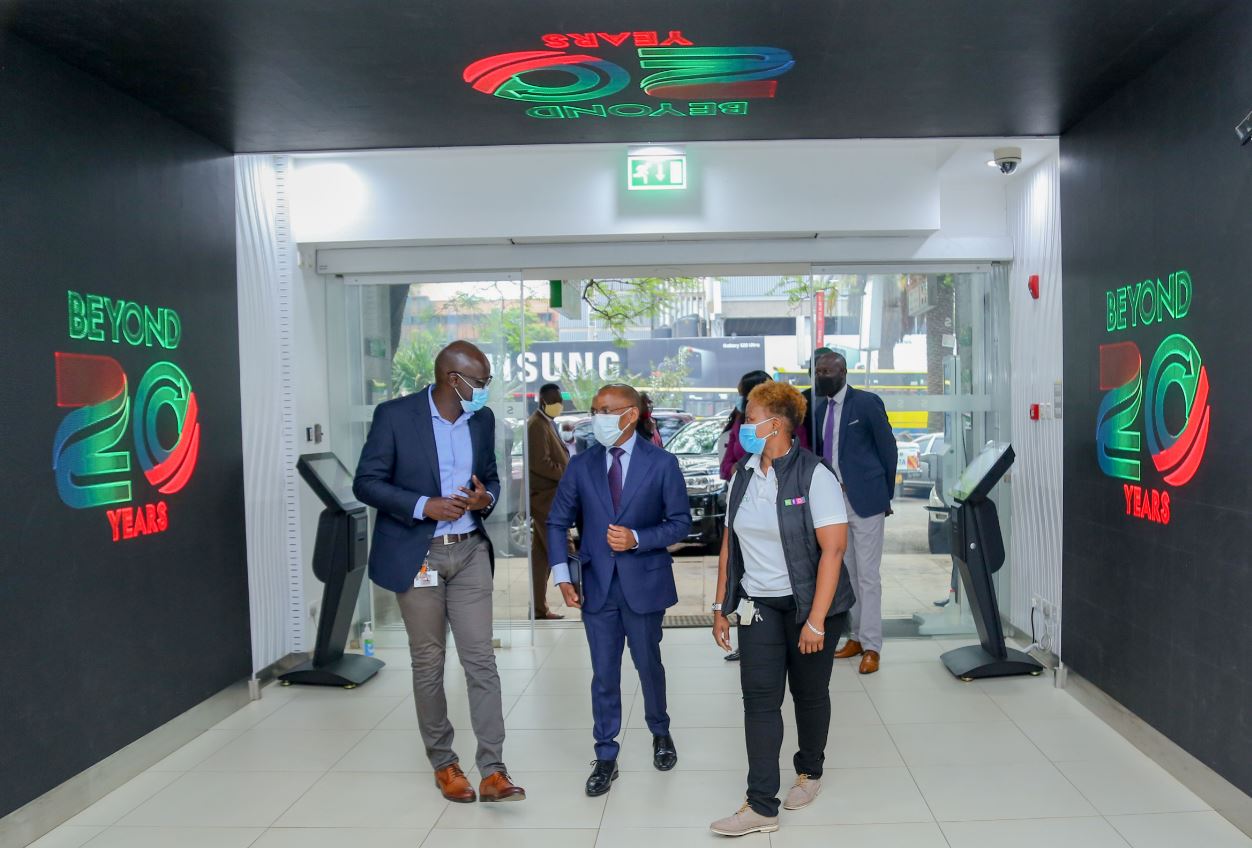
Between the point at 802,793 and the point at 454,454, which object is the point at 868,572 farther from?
the point at 454,454

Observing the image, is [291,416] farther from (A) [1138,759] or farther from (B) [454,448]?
(A) [1138,759]

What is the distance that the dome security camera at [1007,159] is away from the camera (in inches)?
220

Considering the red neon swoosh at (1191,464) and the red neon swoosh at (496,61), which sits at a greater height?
the red neon swoosh at (496,61)

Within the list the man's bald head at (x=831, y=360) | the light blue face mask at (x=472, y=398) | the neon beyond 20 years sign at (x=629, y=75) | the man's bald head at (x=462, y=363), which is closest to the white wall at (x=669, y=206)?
the man's bald head at (x=831, y=360)

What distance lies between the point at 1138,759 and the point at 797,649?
1.85 m

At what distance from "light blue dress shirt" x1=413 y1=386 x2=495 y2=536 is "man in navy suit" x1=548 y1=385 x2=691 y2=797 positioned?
15.5 inches

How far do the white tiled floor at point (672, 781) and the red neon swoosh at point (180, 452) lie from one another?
1352 millimetres

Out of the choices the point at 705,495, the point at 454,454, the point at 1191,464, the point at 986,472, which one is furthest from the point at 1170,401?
the point at 705,495

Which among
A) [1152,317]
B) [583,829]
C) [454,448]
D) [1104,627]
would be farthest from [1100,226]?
[583,829]

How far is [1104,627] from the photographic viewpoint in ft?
15.3

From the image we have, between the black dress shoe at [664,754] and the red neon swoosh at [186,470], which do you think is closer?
the black dress shoe at [664,754]

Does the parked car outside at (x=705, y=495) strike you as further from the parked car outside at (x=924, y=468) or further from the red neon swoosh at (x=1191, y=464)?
the red neon swoosh at (x=1191, y=464)

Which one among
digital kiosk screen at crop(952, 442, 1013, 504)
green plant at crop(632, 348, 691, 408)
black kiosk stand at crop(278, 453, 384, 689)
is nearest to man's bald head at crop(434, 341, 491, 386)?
black kiosk stand at crop(278, 453, 384, 689)

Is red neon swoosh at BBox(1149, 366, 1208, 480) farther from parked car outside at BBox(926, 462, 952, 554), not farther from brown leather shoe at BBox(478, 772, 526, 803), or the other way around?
brown leather shoe at BBox(478, 772, 526, 803)
